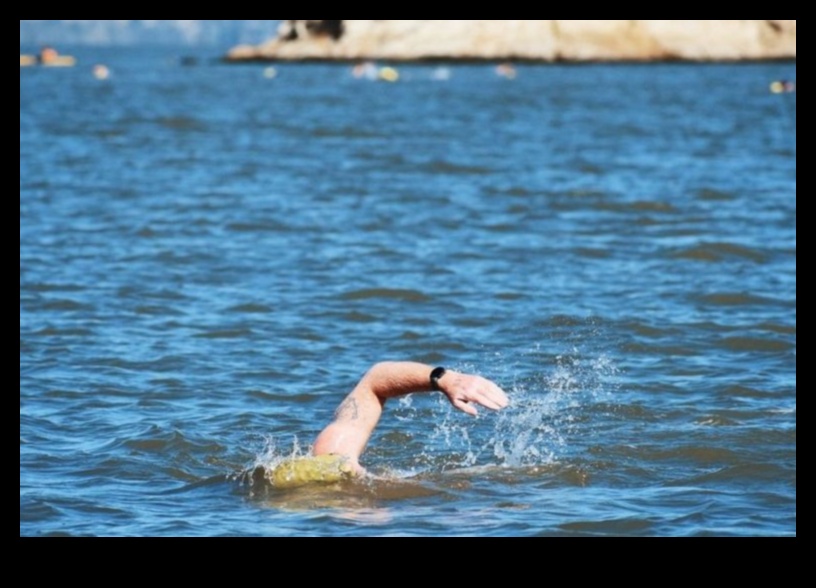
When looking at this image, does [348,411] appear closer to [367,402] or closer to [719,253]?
[367,402]

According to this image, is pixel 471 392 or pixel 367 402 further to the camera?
pixel 367 402

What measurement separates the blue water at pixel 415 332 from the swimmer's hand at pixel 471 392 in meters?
0.80

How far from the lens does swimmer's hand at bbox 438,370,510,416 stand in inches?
301

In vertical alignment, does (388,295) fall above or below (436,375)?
above

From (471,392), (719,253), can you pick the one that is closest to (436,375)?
(471,392)

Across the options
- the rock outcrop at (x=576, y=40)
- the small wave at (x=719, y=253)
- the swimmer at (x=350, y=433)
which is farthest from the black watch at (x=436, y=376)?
the rock outcrop at (x=576, y=40)

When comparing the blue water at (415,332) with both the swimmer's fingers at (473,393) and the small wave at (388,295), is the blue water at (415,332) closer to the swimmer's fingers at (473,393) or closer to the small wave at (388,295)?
the small wave at (388,295)

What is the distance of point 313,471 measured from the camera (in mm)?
8711

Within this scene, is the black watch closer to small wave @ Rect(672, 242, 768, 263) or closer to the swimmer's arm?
the swimmer's arm

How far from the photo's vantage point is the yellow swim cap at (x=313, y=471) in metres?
8.68

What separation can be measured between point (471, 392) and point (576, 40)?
7939 cm

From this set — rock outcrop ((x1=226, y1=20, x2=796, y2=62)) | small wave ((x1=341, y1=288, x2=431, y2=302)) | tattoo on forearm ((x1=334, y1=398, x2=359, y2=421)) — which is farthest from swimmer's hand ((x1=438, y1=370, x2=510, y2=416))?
rock outcrop ((x1=226, y1=20, x2=796, y2=62))

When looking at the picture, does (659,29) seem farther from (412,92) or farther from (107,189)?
(107,189)
